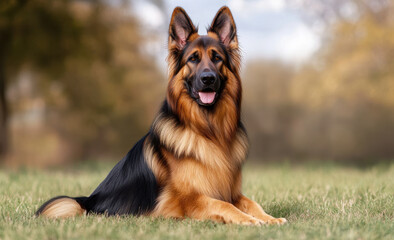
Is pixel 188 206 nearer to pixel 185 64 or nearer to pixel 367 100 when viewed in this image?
pixel 185 64

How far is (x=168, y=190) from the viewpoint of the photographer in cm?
482

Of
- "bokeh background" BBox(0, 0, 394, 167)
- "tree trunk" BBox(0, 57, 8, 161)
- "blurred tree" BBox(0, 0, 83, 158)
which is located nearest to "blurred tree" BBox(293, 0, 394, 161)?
"bokeh background" BBox(0, 0, 394, 167)

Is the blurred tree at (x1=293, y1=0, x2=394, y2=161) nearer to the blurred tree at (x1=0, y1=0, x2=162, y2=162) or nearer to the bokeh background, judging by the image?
the bokeh background

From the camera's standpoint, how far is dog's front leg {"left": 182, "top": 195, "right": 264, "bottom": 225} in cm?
446

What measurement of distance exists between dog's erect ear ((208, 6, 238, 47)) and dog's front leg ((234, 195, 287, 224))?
1.91 metres

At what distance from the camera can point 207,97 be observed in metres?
4.95

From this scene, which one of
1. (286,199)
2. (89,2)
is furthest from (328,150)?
(286,199)

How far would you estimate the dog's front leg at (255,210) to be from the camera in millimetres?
4572

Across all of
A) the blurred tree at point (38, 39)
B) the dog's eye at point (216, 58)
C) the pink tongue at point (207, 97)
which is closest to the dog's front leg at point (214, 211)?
the pink tongue at point (207, 97)

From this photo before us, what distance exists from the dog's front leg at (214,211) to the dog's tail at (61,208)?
1.25 m

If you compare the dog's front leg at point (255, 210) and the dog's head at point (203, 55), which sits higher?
the dog's head at point (203, 55)

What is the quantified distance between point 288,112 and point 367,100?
436 cm

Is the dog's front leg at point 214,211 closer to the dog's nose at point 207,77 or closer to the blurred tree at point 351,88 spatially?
the dog's nose at point 207,77

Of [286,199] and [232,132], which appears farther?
[286,199]
